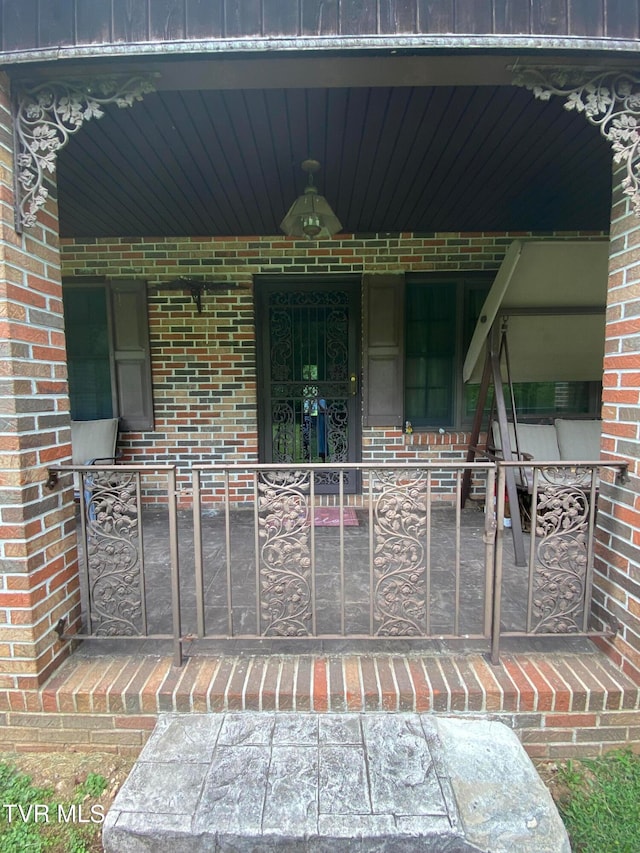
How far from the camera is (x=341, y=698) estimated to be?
1.50 m

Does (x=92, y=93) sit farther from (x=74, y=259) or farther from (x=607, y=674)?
(x=607, y=674)

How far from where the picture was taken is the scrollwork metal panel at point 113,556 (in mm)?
1649

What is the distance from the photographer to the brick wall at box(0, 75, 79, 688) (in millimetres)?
1456

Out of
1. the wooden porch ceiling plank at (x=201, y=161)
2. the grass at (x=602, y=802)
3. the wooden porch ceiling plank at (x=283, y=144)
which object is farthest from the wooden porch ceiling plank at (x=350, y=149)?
the grass at (x=602, y=802)

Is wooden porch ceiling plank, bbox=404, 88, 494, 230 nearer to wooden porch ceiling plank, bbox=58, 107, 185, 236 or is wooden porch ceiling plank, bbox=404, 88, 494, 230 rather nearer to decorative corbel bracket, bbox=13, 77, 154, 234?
decorative corbel bracket, bbox=13, 77, 154, 234

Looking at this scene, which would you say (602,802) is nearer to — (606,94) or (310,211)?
(606,94)

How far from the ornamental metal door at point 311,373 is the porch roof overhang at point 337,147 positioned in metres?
0.63

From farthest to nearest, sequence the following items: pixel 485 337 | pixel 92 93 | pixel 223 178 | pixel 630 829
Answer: pixel 485 337 < pixel 223 178 < pixel 92 93 < pixel 630 829

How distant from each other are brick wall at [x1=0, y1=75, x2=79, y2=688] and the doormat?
1837 mm

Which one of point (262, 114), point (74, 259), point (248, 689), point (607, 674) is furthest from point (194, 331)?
point (607, 674)

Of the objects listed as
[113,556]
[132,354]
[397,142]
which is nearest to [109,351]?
[132,354]

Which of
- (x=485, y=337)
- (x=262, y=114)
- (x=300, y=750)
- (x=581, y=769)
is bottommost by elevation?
(x=581, y=769)

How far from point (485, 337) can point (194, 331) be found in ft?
7.92

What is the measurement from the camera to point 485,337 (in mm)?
2992
